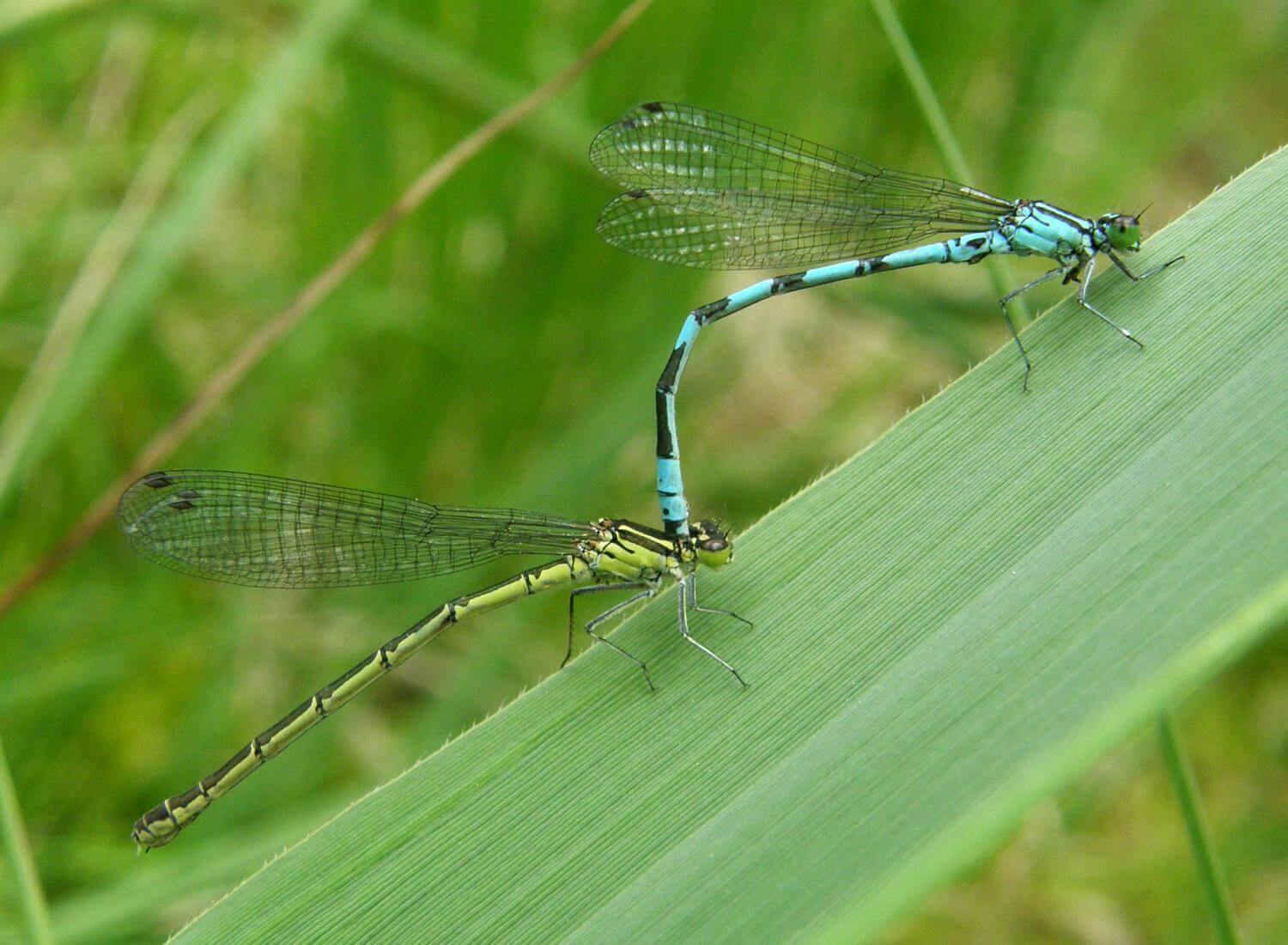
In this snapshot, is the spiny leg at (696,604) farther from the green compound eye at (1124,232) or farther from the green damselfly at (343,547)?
the green compound eye at (1124,232)

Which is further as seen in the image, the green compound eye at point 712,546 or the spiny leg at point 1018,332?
the green compound eye at point 712,546

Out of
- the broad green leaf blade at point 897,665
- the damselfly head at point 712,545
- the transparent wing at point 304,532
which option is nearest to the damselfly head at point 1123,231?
the broad green leaf blade at point 897,665

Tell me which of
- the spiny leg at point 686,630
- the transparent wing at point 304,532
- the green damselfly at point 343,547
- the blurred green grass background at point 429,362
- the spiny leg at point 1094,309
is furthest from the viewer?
the blurred green grass background at point 429,362

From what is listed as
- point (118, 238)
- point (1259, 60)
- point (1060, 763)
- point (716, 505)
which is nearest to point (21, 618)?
point (118, 238)

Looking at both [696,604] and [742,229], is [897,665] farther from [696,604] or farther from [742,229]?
[742,229]

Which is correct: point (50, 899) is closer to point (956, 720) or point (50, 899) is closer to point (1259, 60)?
point (956, 720)

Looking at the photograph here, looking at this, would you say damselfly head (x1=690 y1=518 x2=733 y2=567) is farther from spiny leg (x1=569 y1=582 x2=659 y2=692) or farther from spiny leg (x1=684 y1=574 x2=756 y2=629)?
spiny leg (x1=569 y1=582 x2=659 y2=692)

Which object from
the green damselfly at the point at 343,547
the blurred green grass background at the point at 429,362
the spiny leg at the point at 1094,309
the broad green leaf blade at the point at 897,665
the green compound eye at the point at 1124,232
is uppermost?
the blurred green grass background at the point at 429,362

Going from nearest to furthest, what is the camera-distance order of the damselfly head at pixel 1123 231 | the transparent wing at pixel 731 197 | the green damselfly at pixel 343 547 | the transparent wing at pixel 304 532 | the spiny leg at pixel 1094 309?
the spiny leg at pixel 1094 309
the damselfly head at pixel 1123 231
the green damselfly at pixel 343 547
the transparent wing at pixel 304 532
the transparent wing at pixel 731 197
